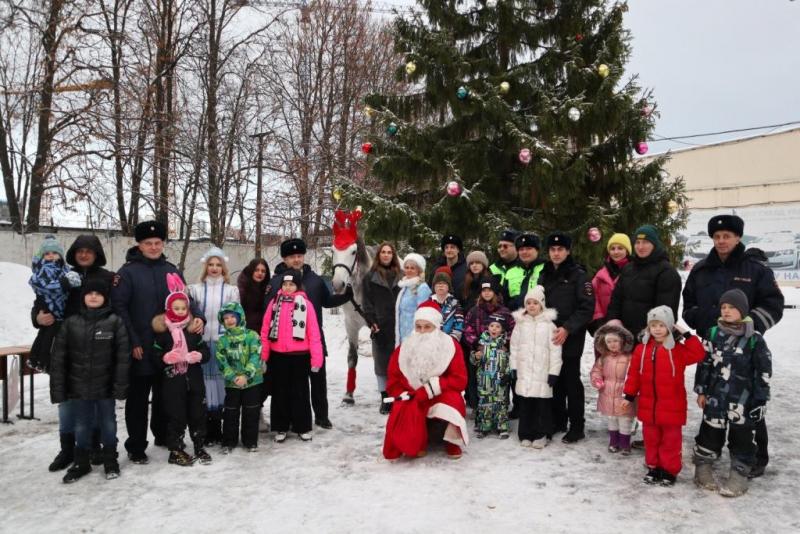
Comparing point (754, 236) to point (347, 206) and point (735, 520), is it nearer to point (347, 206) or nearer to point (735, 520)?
point (347, 206)

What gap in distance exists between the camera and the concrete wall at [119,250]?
15.6 m

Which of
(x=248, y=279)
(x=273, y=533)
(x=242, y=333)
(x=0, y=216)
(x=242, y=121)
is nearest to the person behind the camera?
(x=273, y=533)

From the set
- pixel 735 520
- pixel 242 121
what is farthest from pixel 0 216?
pixel 735 520

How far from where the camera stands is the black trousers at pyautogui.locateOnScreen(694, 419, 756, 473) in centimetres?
414

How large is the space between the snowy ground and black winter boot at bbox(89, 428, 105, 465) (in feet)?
0.59

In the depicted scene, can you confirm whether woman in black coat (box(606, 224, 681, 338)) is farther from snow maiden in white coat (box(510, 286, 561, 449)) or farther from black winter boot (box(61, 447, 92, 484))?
black winter boot (box(61, 447, 92, 484))

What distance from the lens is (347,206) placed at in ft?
32.0

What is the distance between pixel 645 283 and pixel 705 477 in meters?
1.56

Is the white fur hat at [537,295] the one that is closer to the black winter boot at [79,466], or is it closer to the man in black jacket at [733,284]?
the man in black jacket at [733,284]

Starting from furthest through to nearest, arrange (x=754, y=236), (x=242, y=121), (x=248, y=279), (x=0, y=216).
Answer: (x=754, y=236), (x=0, y=216), (x=242, y=121), (x=248, y=279)

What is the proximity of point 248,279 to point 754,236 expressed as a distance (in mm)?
26283

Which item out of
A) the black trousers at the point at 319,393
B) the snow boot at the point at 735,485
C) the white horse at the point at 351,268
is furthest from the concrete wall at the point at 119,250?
the snow boot at the point at 735,485

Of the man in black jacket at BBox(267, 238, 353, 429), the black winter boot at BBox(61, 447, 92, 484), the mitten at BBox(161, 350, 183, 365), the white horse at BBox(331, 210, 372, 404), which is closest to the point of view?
the black winter boot at BBox(61, 447, 92, 484)

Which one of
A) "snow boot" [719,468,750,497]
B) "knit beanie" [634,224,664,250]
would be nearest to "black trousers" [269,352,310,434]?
"knit beanie" [634,224,664,250]
